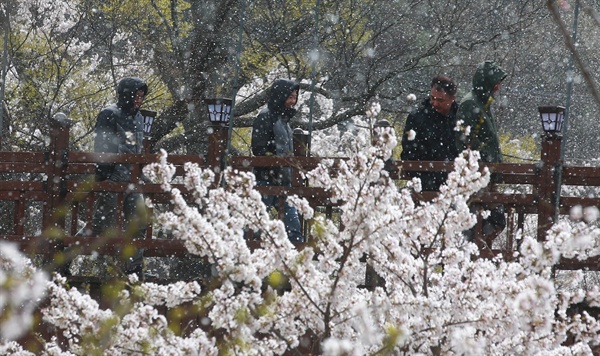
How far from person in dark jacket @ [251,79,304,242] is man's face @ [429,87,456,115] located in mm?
1014

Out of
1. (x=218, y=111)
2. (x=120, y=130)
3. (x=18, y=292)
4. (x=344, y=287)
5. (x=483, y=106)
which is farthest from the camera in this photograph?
(x=120, y=130)

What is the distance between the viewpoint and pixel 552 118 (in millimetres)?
7023

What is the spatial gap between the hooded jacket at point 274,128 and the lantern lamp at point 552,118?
179 centimetres

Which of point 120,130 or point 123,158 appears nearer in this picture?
point 123,158

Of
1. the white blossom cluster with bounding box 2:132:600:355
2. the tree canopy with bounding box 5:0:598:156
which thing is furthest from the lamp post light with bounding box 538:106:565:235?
the tree canopy with bounding box 5:0:598:156

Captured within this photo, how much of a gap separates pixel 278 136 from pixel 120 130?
3.87 feet

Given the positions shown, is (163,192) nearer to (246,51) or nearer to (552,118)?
(552,118)

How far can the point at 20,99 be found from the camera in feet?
46.5

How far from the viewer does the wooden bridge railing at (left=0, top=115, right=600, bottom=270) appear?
6.45m

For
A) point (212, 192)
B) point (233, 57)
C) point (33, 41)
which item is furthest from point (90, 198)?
point (33, 41)

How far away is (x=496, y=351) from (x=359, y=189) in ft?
3.49

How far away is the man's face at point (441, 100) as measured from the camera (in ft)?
23.2

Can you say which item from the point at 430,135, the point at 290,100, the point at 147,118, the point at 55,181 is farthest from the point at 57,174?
the point at 147,118

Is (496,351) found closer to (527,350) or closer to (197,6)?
(527,350)
